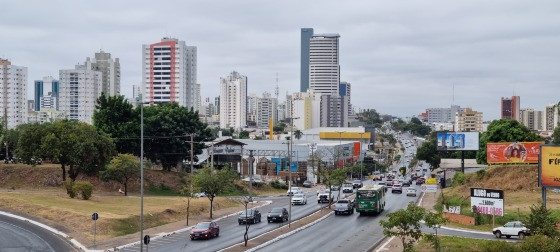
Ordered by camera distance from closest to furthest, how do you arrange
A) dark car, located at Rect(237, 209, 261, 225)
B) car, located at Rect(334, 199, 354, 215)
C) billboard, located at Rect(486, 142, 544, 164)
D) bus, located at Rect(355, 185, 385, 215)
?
1. dark car, located at Rect(237, 209, 261, 225)
2. bus, located at Rect(355, 185, 385, 215)
3. car, located at Rect(334, 199, 354, 215)
4. billboard, located at Rect(486, 142, 544, 164)

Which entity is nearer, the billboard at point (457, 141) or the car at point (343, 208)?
the car at point (343, 208)

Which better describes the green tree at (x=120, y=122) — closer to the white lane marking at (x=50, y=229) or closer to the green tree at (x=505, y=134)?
the white lane marking at (x=50, y=229)

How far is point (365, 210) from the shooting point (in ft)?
210

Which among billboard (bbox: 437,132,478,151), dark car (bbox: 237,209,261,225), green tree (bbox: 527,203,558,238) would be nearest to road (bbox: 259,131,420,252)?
dark car (bbox: 237,209,261,225)

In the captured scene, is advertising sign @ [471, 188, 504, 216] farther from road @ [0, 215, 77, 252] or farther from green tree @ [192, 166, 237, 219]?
road @ [0, 215, 77, 252]

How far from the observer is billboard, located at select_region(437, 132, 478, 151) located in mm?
91688

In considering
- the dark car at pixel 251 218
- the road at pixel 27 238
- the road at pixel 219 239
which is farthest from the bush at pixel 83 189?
the dark car at pixel 251 218

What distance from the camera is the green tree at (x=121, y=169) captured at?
72.4 metres

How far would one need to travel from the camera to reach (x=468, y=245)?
40.3 meters

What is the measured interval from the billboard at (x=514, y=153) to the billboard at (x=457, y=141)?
10486 millimetres

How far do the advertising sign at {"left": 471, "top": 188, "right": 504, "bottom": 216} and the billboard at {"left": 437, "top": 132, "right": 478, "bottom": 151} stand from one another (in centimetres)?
4007

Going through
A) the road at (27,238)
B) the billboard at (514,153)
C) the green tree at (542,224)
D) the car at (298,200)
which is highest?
the billboard at (514,153)

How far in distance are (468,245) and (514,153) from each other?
143 feet

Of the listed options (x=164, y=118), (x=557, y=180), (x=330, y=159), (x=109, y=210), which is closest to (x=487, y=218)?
(x=557, y=180)
